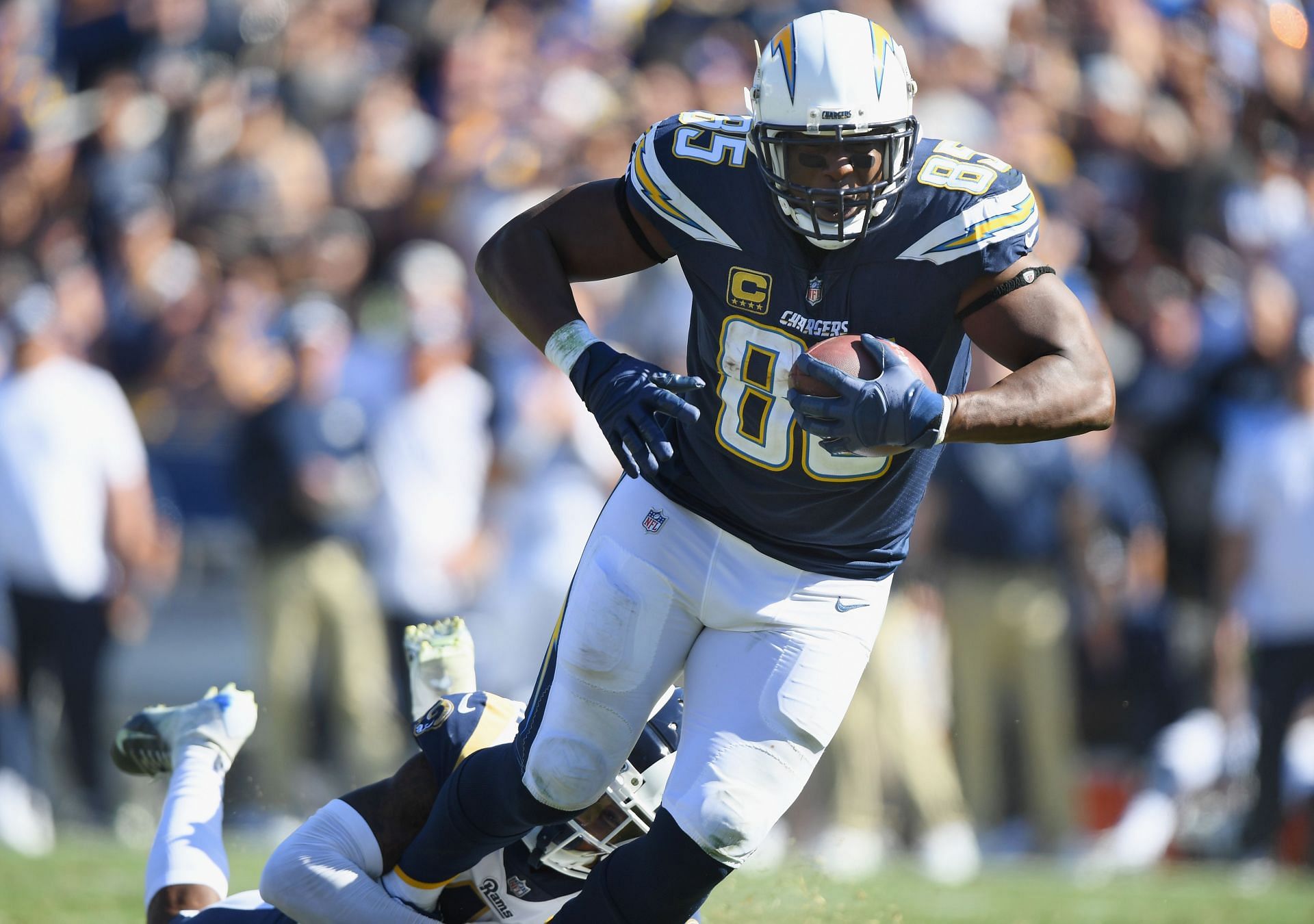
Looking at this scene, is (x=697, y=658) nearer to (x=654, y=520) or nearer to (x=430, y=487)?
(x=654, y=520)

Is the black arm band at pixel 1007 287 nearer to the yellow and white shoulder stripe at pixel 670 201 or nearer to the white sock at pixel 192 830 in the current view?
the yellow and white shoulder stripe at pixel 670 201

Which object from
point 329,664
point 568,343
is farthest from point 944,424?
point 329,664

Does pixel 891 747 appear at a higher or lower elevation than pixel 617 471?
lower

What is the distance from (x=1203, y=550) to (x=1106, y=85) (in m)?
2.87

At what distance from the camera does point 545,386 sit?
25.0ft

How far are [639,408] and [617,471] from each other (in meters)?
4.36

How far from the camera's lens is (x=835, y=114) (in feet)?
11.0

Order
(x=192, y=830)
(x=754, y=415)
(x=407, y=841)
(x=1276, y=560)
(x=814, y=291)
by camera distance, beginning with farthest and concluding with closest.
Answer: (x=1276, y=560) → (x=192, y=830) → (x=407, y=841) → (x=754, y=415) → (x=814, y=291)

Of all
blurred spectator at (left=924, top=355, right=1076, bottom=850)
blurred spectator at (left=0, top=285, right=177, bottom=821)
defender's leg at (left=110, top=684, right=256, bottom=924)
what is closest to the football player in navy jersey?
defender's leg at (left=110, top=684, right=256, bottom=924)

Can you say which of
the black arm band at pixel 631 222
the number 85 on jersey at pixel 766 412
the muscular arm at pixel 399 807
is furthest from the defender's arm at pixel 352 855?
the black arm band at pixel 631 222

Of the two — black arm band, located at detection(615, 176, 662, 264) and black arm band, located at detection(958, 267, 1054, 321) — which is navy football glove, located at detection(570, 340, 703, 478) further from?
black arm band, located at detection(958, 267, 1054, 321)

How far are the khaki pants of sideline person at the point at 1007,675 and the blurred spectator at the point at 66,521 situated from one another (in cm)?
388

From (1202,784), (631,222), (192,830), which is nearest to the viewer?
(631,222)

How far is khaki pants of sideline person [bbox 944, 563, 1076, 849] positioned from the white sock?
13.4 ft
